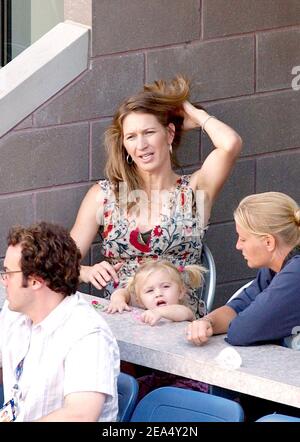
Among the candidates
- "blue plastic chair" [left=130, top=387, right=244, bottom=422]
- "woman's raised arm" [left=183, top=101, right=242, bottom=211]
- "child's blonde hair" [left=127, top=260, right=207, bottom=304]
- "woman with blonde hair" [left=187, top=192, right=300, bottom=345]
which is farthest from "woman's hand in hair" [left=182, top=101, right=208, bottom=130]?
"blue plastic chair" [left=130, top=387, right=244, bottom=422]

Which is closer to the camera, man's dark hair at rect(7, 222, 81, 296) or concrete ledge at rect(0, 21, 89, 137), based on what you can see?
man's dark hair at rect(7, 222, 81, 296)

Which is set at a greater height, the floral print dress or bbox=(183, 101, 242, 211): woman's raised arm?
bbox=(183, 101, 242, 211): woman's raised arm

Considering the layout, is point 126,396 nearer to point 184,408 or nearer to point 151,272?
point 184,408

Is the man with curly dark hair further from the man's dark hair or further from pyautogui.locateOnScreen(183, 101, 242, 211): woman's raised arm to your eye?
pyautogui.locateOnScreen(183, 101, 242, 211): woman's raised arm

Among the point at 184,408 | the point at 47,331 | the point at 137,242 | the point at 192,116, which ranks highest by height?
the point at 192,116

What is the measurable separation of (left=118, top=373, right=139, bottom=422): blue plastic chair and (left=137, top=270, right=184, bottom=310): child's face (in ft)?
3.09

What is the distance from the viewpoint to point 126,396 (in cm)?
371

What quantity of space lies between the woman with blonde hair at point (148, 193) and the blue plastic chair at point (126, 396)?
1.42 metres

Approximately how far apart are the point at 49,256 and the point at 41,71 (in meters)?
1.98

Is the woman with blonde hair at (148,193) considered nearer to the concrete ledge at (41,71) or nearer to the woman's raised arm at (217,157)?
the woman's raised arm at (217,157)

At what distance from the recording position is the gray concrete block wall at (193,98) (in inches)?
215

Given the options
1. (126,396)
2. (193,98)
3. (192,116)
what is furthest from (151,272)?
(193,98)

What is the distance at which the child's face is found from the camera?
4691 mm

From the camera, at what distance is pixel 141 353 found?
3.95m
